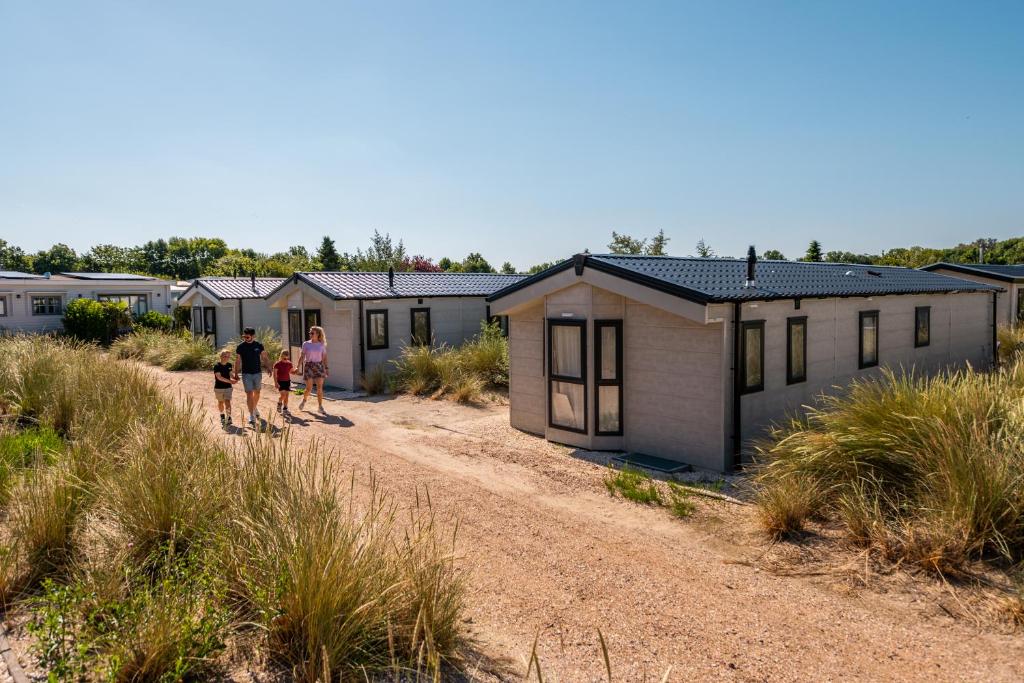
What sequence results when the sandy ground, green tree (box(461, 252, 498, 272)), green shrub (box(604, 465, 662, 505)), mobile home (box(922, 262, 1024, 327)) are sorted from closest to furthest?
the sandy ground
green shrub (box(604, 465, 662, 505))
mobile home (box(922, 262, 1024, 327))
green tree (box(461, 252, 498, 272))

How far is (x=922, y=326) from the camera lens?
46.2ft

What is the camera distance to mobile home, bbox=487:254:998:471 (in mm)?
9078

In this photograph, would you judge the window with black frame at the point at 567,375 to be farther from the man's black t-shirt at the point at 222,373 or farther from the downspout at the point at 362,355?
the downspout at the point at 362,355

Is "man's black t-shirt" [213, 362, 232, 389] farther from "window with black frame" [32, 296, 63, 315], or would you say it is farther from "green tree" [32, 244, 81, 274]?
"green tree" [32, 244, 81, 274]

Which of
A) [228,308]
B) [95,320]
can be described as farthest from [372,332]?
[95,320]

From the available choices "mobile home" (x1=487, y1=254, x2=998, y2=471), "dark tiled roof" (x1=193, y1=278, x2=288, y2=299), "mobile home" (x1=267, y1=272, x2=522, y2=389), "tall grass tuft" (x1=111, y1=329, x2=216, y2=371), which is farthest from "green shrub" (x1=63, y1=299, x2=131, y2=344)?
"mobile home" (x1=487, y1=254, x2=998, y2=471)

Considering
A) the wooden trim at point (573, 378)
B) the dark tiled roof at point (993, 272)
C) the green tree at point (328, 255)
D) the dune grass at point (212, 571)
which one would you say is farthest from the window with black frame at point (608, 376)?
the green tree at point (328, 255)

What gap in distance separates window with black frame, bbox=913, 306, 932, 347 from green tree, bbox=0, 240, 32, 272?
237ft

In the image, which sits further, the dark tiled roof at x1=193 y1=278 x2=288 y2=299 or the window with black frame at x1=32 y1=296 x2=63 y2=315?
the window with black frame at x1=32 y1=296 x2=63 y2=315

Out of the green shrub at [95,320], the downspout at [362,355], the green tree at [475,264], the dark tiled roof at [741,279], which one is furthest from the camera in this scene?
the green tree at [475,264]

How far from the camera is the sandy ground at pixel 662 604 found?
14.3ft

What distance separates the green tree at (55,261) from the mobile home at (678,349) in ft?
216

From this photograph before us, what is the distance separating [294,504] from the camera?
4.48 metres

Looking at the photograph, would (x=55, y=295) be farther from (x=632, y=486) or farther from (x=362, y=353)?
(x=632, y=486)
